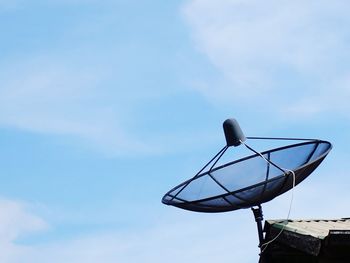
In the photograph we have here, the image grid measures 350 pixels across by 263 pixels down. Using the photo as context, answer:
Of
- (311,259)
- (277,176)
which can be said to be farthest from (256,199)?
(311,259)

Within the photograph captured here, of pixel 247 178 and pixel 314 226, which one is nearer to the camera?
pixel 314 226

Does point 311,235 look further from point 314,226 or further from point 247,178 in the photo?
point 247,178

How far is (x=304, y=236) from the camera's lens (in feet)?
22.7

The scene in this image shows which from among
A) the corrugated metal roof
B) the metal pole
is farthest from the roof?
the metal pole

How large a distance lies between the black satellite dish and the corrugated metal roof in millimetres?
318

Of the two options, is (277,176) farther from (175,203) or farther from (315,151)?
(175,203)

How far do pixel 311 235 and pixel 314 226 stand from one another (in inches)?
32.2

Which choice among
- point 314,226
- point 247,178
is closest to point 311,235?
point 314,226

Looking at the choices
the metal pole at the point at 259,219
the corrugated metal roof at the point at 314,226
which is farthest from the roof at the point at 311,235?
the metal pole at the point at 259,219

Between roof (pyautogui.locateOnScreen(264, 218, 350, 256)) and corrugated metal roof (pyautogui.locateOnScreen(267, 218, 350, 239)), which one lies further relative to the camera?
corrugated metal roof (pyautogui.locateOnScreen(267, 218, 350, 239))

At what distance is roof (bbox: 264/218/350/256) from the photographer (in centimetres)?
651

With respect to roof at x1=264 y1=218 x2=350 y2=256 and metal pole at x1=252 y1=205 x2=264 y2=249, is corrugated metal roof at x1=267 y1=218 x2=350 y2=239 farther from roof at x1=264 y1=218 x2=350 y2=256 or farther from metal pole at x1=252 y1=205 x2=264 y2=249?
metal pole at x1=252 y1=205 x2=264 y2=249

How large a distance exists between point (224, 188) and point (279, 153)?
0.95m

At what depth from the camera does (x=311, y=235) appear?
269 inches
